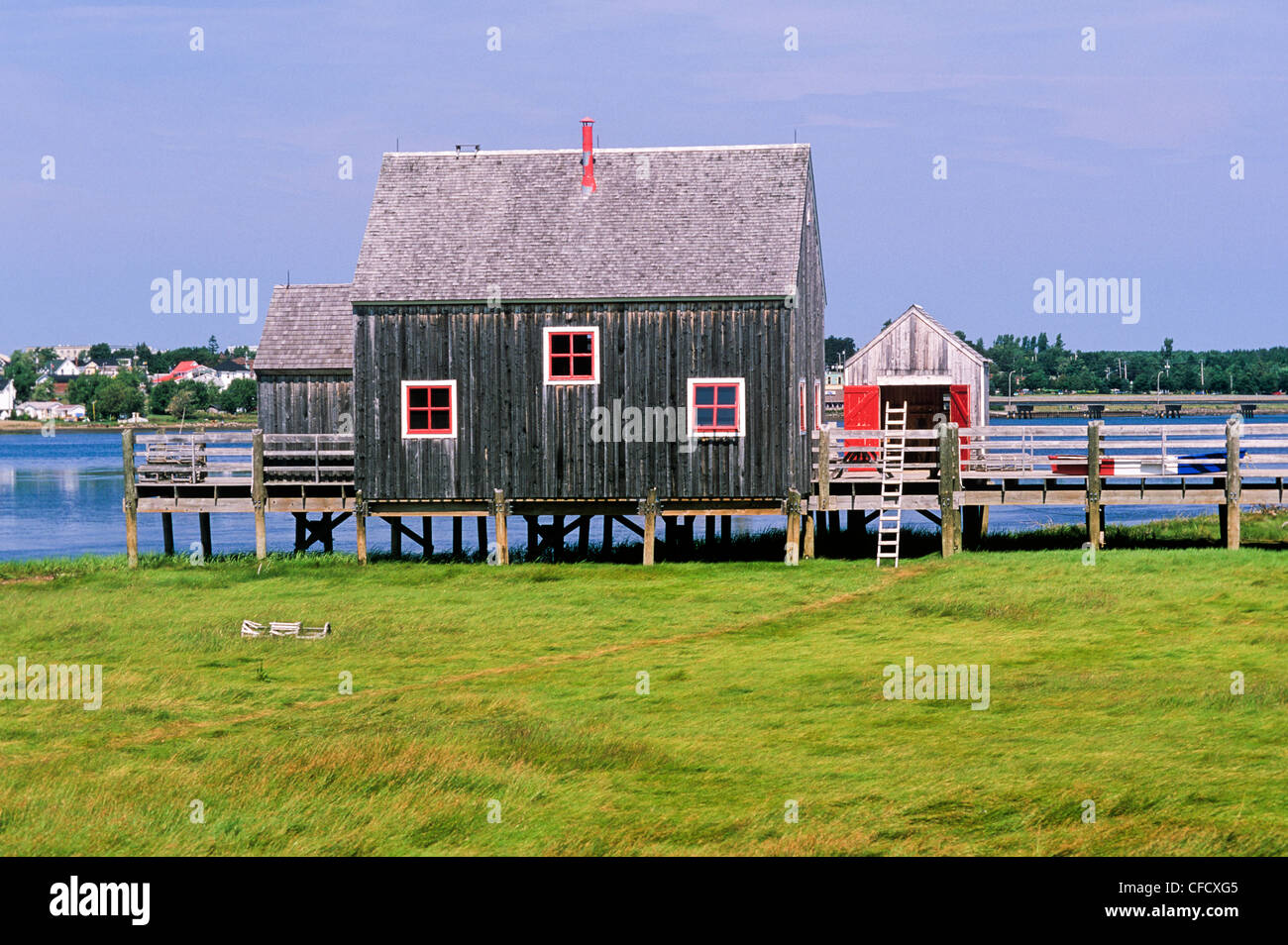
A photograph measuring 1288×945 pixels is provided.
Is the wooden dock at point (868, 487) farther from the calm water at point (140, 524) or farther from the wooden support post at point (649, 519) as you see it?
the calm water at point (140, 524)

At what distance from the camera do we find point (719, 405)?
3014cm

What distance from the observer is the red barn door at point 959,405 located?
133 ft

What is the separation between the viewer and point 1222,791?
39.9ft

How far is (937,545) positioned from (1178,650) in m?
14.9

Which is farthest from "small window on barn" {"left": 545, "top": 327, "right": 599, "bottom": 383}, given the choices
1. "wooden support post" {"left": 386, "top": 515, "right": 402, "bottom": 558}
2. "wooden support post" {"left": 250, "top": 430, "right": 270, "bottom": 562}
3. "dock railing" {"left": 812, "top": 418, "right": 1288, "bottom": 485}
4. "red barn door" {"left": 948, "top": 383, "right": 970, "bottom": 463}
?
"red barn door" {"left": 948, "top": 383, "right": 970, "bottom": 463}

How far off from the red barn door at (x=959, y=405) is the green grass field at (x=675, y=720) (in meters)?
13.8

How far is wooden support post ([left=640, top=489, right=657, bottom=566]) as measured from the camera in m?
Answer: 30.0

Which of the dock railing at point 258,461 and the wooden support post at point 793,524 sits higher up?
the dock railing at point 258,461

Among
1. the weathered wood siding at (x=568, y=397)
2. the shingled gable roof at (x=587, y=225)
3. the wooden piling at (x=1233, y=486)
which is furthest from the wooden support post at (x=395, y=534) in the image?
the wooden piling at (x=1233, y=486)

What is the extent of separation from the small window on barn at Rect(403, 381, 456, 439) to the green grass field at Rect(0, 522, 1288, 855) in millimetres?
4730

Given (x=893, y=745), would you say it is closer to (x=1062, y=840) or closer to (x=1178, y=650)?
(x=1062, y=840)

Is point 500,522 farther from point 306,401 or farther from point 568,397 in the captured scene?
point 306,401

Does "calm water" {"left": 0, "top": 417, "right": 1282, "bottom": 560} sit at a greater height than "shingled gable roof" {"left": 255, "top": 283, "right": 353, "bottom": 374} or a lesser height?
lesser

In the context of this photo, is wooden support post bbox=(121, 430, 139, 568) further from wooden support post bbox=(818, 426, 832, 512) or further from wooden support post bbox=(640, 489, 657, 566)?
wooden support post bbox=(818, 426, 832, 512)
